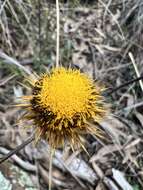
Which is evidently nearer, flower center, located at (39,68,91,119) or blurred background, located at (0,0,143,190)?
flower center, located at (39,68,91,119)

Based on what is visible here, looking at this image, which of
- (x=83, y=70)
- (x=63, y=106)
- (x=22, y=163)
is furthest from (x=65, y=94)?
(x=83, y=70)

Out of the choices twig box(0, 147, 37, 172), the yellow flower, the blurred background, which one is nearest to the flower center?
the yellow flower

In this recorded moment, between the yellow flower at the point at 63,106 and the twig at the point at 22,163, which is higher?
the yellow flower at the point at 63,106

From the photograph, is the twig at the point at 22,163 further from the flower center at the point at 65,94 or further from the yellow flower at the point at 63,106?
the flower center at the point at 65,94

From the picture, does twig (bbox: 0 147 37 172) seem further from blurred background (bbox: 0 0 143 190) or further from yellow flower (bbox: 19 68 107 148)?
yellow flower (bbox: 19 68 107 148)

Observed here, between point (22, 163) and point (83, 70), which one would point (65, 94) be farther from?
point (83, 70)

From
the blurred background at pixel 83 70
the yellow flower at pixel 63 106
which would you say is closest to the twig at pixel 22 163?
the blurred background at pixel 83 70
